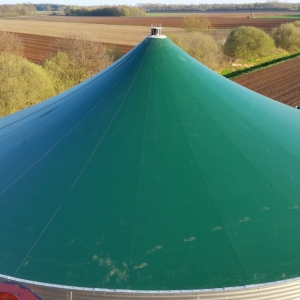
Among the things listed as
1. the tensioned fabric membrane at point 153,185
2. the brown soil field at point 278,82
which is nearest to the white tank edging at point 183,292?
the tensioned fabric membrane at point 153,185

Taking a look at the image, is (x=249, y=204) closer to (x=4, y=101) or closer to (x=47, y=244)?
(x=47, y=244)

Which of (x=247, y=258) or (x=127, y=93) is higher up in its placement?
(x=127, y=93)

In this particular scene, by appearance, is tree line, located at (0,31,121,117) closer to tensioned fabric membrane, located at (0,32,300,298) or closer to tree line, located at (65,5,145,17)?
tensioned fabric membrane, located at (0,32,300,298)

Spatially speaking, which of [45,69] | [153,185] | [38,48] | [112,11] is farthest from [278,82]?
[112,11]

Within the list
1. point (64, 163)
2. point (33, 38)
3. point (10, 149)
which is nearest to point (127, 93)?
point (64, 163)

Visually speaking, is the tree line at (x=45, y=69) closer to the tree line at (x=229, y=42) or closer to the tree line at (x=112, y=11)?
the tree line at (x=229, y=42)

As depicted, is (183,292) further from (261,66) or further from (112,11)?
(112,11)
